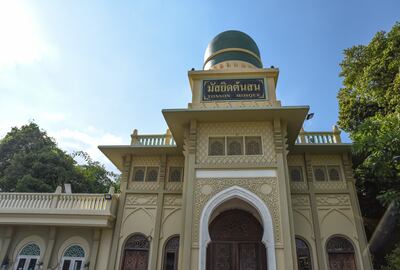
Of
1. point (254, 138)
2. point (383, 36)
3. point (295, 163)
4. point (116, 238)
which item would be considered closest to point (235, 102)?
point (254, 138)

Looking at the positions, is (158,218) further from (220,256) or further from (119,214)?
(220,256)

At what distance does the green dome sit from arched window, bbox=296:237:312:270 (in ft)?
24.9

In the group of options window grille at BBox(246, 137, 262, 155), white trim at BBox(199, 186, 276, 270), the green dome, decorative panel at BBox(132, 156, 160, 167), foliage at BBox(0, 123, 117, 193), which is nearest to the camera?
white trim at BBox(199, 186, 276, 270)

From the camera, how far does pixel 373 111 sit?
1269 centimetres

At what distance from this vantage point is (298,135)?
1098 cm

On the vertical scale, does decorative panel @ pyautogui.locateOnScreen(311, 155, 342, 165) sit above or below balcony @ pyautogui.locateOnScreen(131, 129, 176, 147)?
below

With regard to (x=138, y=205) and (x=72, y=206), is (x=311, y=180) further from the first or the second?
(x=72, y=206)

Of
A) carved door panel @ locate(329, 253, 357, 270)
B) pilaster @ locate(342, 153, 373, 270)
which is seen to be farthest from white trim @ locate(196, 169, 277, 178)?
carved door panel @ locate(329, 253, 357, 270)

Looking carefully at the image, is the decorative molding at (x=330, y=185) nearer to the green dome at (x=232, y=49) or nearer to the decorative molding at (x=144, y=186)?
the green dome at (x=232, y=49)

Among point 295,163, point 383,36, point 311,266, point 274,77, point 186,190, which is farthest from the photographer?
point 383,36

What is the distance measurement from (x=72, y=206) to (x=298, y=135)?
30.1ft

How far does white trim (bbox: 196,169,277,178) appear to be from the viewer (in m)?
8.59

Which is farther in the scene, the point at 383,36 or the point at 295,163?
the point at 383,36

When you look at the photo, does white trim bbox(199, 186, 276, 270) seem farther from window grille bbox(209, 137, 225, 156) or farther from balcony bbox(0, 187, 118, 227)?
balcony bbox(0, 187, 118, 227)
